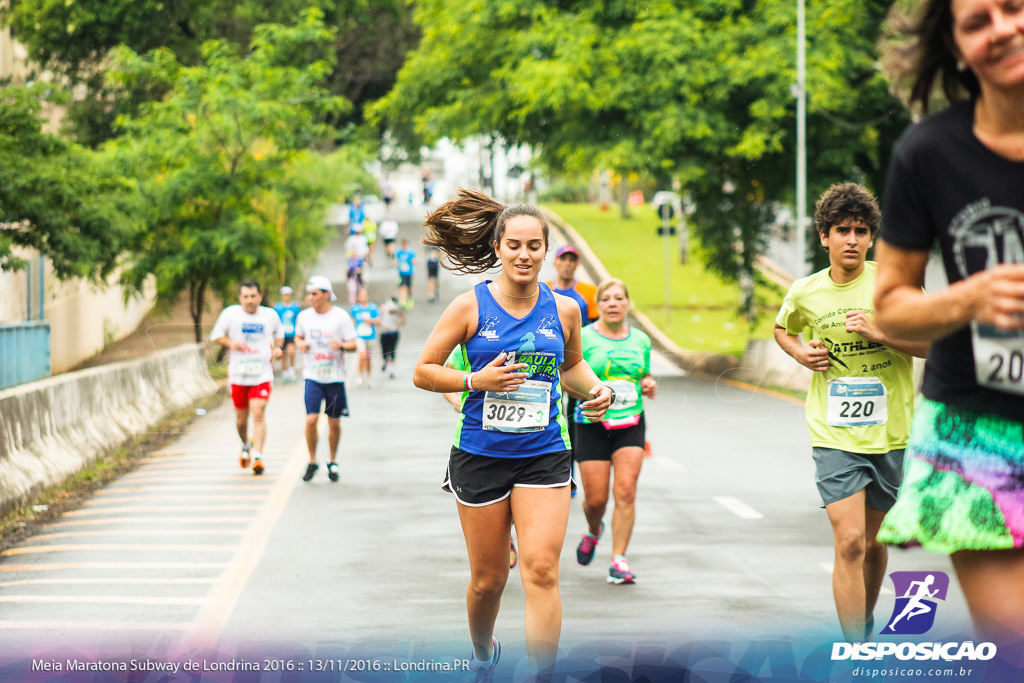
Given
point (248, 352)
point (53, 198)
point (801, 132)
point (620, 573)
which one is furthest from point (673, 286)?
point (620, 573)

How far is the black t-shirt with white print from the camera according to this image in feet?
8.20

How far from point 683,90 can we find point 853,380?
18.6 meters

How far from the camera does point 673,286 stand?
1773 inches

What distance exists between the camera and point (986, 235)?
252 centimetres

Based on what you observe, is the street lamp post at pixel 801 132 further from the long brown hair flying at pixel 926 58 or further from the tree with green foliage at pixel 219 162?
the long brown hair flying at pixel 926 58

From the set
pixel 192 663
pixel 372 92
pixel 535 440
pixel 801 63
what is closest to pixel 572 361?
pixel 535 440


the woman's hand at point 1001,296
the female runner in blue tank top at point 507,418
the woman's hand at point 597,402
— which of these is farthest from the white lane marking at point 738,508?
the woman's hand at point 1001,296

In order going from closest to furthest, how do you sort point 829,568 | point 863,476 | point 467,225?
point 863,476 → point 467,225 → point 829,568

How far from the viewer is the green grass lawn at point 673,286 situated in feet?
107

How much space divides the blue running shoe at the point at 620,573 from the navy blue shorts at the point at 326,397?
5.62 metres

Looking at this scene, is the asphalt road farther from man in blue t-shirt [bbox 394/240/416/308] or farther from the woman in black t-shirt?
man in blue t-shirt [bbox 394/240/416/308]

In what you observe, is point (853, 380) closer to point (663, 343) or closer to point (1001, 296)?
point (1001, 296)

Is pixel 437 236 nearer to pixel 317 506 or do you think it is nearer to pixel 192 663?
pixel 192 663

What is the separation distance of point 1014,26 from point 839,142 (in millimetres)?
23813
